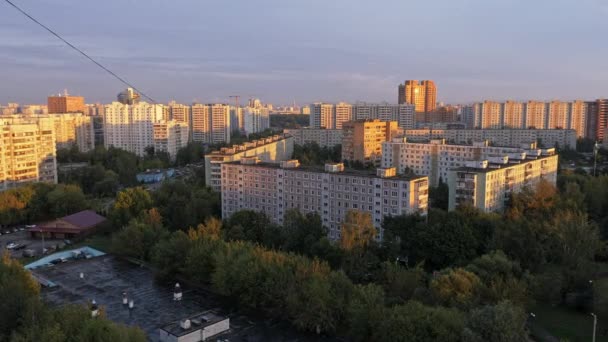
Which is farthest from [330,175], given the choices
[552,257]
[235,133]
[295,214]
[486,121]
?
[235,133]

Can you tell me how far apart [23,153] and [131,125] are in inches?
688

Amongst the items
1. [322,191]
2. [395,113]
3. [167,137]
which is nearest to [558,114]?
[395,113]

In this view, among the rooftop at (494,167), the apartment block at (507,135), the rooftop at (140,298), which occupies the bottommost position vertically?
the rooftop at (140,298)

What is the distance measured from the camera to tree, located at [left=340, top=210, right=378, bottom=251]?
12562mm

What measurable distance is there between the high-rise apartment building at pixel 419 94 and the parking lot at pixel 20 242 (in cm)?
4303

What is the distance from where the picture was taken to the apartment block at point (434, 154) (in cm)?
2331

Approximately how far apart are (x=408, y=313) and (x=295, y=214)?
21.2 feet

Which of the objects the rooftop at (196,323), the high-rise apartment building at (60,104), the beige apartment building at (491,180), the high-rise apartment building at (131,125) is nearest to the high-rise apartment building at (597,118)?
the beige apartment building at (491,180)

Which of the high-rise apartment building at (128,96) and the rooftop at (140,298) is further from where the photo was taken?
the high-rise apartment building at (128,96)

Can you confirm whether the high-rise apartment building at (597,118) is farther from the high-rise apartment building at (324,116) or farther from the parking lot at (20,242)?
the parking lot at (20,242)

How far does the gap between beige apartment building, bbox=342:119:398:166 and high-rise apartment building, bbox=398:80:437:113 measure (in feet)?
79.9

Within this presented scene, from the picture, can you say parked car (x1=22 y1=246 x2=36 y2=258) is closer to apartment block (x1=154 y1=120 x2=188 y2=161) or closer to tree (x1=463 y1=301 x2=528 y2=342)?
tree (x1=463 y1=301 x2=528 y2=342)

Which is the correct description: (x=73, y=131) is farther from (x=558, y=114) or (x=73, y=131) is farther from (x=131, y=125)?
(x=558, y=114)

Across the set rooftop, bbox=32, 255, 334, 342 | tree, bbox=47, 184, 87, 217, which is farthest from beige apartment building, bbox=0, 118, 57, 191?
rooftop, bbox=32, 255, 334, 342
